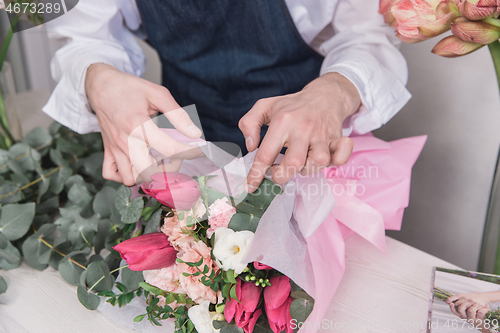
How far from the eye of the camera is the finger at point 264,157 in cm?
35

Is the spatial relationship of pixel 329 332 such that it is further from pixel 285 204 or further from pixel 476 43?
pixel 476 43

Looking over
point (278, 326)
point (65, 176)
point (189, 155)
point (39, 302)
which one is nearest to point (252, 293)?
point (278, 326)

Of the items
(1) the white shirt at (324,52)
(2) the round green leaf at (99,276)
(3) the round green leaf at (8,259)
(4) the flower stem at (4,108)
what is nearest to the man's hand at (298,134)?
(1) the white shirt at (324,52)

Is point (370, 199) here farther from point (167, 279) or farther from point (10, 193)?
point (10, 193)

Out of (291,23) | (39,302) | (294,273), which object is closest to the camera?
(294,273)

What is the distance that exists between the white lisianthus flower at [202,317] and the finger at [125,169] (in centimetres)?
17

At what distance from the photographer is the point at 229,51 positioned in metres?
0.61

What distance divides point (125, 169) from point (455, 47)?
42 cm

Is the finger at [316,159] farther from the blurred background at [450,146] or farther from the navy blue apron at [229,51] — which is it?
the blurred background at [450,146]

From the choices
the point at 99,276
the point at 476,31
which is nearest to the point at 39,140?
the point at 99,276

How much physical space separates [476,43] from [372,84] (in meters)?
0.14

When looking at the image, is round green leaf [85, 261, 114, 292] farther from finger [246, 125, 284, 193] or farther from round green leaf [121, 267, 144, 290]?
finger [246, 125, 284, 193]

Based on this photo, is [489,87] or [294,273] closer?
[294,273]

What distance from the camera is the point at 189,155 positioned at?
38cm
